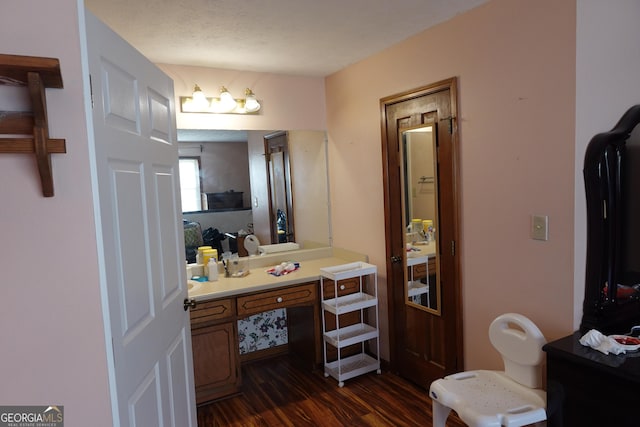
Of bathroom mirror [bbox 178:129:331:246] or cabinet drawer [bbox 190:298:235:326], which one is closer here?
cabinet drawer [bbox 190:298:235:326]

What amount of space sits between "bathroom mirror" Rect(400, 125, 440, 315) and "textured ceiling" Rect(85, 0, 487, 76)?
66 cm

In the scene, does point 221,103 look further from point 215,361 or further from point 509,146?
point 509,146

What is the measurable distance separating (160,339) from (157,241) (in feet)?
1.31

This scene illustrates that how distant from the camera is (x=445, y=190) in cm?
243

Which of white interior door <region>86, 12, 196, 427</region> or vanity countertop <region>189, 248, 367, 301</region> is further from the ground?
white interior door <region>86, 12, 196, 427</region>

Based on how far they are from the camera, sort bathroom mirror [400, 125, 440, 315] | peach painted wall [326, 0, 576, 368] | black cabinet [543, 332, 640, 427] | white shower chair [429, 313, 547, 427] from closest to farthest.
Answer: black cabinet [543, 332, 640, 427] < white shower chair [429, 313, 547, 427] < peach painted wall [326, 0, 576, 368] < bathroom mirror [400, 125, 440, 315]

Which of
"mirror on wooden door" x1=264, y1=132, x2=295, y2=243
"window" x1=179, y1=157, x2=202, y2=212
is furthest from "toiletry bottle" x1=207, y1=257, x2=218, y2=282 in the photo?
"mirror on wooden door" x1=264, y1=132, x2=295, y2=243

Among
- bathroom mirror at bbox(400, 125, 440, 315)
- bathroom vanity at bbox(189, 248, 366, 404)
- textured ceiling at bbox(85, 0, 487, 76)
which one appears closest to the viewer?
textured ceiling at bbox(85, 0, 487, 76)

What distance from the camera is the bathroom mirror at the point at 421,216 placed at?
8.37 feet

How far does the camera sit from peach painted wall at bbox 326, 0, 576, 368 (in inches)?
71.1

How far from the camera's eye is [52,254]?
1.09m

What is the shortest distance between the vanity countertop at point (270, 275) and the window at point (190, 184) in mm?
595

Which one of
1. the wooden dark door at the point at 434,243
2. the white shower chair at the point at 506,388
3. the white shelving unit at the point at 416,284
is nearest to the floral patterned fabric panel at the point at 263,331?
the wooden dark door at the point at 434,243

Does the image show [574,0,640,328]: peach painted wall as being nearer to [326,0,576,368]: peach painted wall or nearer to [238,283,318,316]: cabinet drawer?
[326,0,576,368]: peach painted wall
